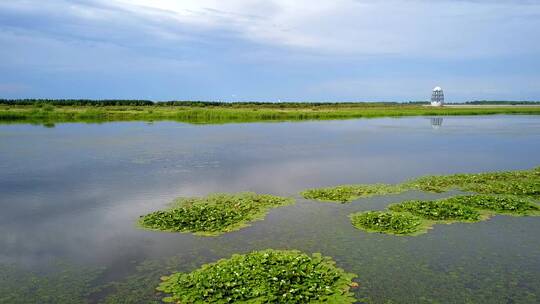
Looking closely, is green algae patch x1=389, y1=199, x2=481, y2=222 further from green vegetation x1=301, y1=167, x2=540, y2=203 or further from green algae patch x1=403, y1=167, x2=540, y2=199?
green algae patch x1=403, y1=167, x2=540, y2=199

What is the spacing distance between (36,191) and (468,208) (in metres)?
16.3

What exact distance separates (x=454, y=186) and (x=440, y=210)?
4.93m

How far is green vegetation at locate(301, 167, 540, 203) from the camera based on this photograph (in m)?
15.8

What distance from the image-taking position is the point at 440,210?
520 inches

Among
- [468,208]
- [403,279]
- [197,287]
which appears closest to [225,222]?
[197,287]

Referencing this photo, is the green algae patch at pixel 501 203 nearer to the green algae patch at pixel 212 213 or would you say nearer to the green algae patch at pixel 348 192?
the green algae patch at pixel 348 192

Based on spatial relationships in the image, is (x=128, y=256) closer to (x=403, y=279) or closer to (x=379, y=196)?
(x=403, y=279)

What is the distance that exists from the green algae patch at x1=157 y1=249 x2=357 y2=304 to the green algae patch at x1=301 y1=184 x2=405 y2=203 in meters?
5.88

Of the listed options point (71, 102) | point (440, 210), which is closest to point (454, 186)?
point (440, 210)

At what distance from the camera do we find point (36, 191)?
16.5m

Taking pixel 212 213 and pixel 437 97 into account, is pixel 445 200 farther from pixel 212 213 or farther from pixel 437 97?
pixel 437 97

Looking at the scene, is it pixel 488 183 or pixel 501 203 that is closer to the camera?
pixel 501 203

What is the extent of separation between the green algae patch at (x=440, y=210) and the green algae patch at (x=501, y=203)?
0.49 meters

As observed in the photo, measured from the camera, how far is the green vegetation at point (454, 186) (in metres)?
15.8
